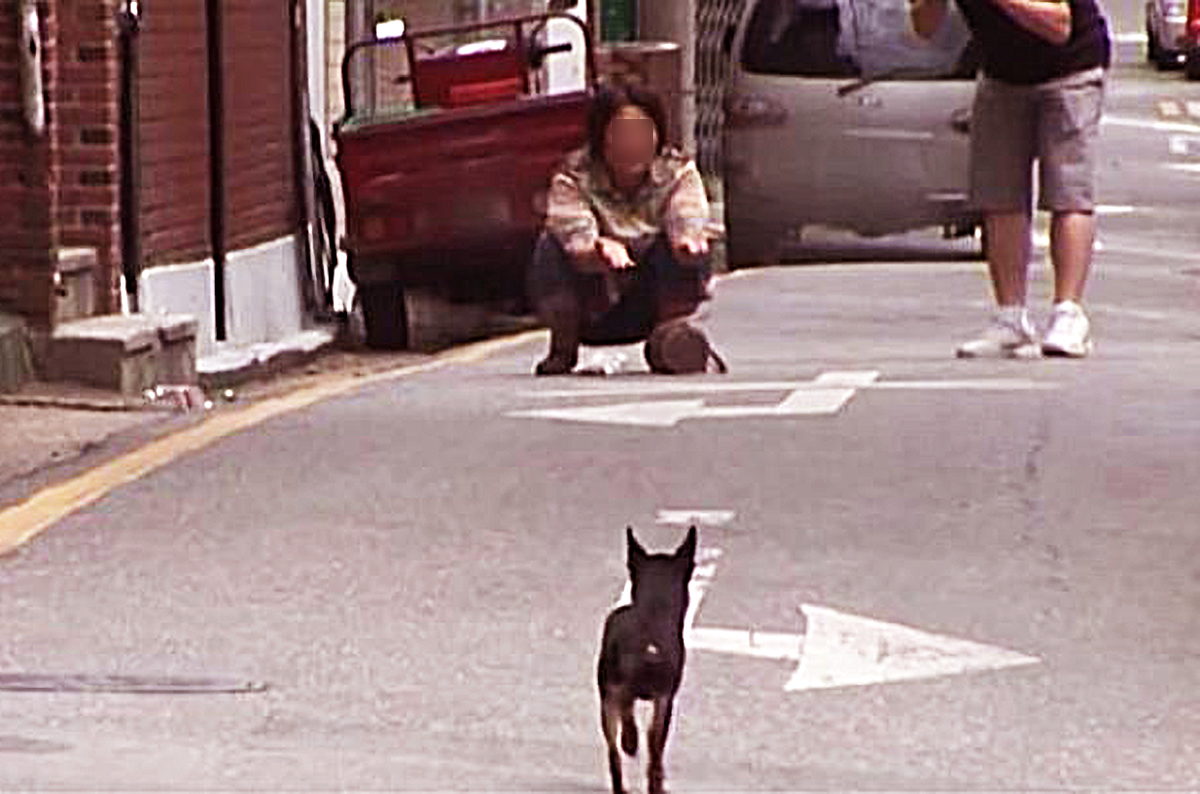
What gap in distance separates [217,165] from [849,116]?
20.6ft

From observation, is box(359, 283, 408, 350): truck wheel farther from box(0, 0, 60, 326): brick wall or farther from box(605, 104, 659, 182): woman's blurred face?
box(0, 0, 60, 326): brick wall

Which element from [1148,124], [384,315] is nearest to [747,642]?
[384,315]

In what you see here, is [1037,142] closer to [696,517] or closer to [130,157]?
[130,157]

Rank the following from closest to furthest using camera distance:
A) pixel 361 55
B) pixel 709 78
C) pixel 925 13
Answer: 1. pixel 925 13
2. pixel 361 55
3. pixel 709 78

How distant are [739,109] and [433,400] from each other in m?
9.35

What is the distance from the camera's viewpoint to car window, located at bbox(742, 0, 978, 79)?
68.4ft

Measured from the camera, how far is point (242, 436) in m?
10.9

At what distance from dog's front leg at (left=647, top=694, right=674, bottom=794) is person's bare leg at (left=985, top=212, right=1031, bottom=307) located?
7333mm

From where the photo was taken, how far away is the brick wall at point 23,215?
12.4 metres

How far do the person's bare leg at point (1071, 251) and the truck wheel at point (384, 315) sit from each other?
4.40 m

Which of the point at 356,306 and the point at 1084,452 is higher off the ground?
the point at 1084,452

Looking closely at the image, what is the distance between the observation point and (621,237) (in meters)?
12.8

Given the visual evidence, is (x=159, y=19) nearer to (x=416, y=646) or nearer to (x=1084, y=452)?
(x=1084, y=452)

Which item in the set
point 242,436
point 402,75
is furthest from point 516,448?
point 402,75
